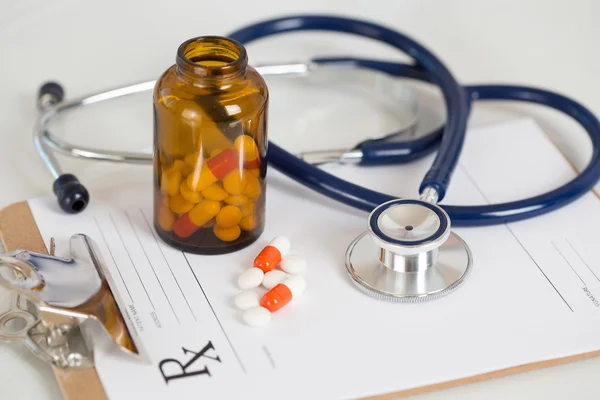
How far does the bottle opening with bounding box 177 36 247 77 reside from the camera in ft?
4.22

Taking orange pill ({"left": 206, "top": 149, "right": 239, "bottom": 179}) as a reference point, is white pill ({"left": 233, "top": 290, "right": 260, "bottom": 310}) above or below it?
below

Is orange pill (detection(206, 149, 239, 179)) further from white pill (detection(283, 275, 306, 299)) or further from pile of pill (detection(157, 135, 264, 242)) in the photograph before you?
white pill (detection(283, 275, 306, 299))

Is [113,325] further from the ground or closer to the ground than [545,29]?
further from the ground

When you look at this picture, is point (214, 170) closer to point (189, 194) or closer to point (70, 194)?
point (189, 194)

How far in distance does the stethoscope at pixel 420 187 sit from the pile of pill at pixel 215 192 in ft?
0.50

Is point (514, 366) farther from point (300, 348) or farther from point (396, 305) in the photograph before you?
point (300, 348)

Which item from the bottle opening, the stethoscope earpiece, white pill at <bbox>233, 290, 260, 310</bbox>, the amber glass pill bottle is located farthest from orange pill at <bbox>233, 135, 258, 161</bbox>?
the stethoscope earpiece

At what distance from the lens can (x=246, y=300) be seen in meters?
1.35

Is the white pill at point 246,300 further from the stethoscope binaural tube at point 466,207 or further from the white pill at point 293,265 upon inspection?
the stethoscope binaural tube at point 466,207

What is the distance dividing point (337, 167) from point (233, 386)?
564mm

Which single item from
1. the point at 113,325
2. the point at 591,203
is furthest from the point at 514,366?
the point at 113,325

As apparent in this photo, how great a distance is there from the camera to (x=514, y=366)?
128 cm

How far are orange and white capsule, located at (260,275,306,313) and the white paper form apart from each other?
0.01 m

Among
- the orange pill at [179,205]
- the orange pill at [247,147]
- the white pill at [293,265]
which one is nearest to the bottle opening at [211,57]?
the orange pill at [247,147]
